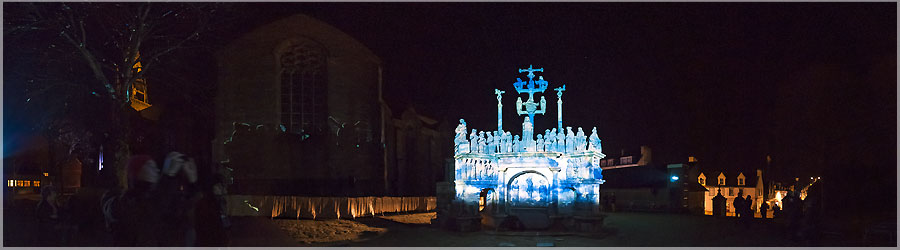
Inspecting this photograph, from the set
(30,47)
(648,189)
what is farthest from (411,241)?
(648,189)

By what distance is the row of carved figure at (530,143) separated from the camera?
66.6 feet

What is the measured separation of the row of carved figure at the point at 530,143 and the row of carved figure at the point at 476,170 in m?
0.36

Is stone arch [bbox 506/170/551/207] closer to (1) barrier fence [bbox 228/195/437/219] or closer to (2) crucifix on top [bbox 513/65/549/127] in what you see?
(2) crucifix on top [bbox 513/65/549/127]

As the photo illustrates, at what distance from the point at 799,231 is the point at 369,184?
954 inches

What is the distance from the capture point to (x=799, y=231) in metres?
15.9

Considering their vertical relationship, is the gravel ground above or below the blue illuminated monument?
below

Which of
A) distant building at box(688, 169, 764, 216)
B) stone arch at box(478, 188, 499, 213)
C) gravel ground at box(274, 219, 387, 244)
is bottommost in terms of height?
distant building at box(688, 169, 764, 216)

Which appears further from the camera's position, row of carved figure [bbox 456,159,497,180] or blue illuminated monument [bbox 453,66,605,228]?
row of carved figure [bbox 456,159,497,180]

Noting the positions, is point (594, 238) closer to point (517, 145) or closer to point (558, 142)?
point (558, 142)

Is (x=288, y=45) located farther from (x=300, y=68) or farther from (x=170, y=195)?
(x=170, y=195)

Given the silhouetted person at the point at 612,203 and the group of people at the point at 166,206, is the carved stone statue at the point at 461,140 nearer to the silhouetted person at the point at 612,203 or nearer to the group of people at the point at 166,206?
the group of people at the point at 166,206

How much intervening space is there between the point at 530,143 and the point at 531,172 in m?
1.03

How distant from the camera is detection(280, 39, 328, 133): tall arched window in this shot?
3572 centimetres

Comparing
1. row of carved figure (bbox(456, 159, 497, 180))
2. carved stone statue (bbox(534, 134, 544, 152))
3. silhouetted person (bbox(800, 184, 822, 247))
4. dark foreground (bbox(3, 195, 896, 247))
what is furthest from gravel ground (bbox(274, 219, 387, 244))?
silhouetted person (bbox(800, 184, 822, 247))
